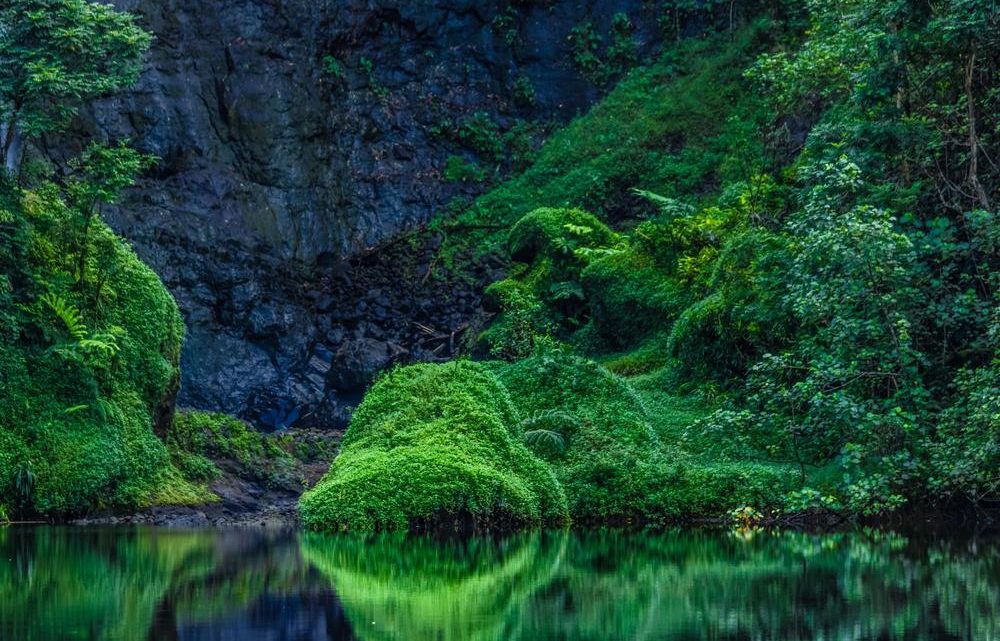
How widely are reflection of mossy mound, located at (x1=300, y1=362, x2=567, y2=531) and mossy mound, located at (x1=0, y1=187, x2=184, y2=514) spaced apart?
178 inches

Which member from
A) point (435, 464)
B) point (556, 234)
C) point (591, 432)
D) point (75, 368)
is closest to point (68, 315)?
point (75, 368)

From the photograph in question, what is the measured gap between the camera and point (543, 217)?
28594mm

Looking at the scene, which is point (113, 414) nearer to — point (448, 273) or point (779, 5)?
point (448, 273)

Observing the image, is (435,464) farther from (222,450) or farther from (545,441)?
(222,450)

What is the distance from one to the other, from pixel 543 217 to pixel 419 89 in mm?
10221

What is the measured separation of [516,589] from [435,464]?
17.7 feet

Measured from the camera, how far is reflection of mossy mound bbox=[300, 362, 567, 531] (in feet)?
46.2

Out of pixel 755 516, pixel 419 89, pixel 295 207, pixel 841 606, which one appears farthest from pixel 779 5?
pixel 841 606

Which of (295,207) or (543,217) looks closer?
(543,217)

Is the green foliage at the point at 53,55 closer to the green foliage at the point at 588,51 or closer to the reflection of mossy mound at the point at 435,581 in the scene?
the reflection of mossy mound at the point at 435,581

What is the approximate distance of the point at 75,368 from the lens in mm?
18719

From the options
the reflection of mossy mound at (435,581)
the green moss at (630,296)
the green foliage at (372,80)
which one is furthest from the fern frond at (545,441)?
the green foliage at (372,80)

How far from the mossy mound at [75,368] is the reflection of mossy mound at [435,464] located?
4.51 metres

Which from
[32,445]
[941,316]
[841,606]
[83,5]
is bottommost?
[841,606]
